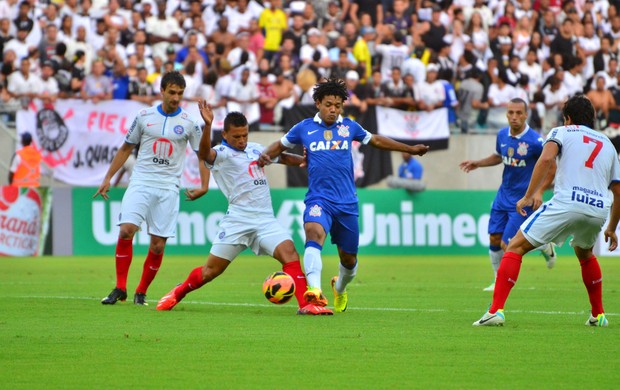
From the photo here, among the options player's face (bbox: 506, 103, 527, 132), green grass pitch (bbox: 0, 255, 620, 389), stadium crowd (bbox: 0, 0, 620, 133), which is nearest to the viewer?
green grass pitch (bbox: 0, 255, 620, 389)

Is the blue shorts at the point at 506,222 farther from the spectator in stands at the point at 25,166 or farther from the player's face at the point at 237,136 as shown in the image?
the spectator in stands at the point at 25,166

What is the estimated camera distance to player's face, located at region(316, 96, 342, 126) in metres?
12.1

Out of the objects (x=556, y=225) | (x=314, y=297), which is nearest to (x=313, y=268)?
(x=314, y=297)

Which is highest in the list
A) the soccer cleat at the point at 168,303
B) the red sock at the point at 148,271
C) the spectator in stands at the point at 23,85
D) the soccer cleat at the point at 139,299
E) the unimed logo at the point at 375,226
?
the spectator in stands at the point at 23,85

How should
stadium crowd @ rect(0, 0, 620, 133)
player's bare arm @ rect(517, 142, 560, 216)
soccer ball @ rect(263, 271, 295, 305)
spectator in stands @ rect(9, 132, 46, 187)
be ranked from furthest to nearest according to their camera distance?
stadium crowd @ rect(0, 0, 620, 133), spectator in stands @ rect(9, 132, 46, 187), soccer ball @ rect(263, 271, 295, 305), player's bare arm @ rect(517, 142, 560, 216)

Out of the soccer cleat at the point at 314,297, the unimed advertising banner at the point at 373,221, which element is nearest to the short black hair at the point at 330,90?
the soccer cleat at the point at 314,297

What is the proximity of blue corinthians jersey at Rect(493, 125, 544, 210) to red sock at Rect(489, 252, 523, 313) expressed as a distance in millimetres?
5382

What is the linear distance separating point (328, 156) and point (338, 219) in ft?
2.10

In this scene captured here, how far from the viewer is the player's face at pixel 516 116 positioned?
15.6m

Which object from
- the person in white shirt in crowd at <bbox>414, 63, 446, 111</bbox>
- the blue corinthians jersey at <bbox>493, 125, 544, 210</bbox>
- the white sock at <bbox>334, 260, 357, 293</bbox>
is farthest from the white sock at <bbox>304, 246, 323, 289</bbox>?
the person in white shirt in crowd at <bbox>414, 63, 446, 111</bbox>

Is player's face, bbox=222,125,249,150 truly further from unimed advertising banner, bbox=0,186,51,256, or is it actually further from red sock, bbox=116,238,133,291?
unimed advertising banner, bbox=0,186,51,256

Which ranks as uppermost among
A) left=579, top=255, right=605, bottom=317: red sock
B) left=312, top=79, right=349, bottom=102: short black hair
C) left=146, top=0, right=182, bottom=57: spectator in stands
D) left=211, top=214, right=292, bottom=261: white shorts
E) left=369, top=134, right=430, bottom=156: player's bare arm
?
left=146, top=0, right=182, bottom=57: spectator in stands

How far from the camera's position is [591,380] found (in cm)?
732

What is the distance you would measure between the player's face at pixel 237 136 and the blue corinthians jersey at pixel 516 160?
15.1ft
